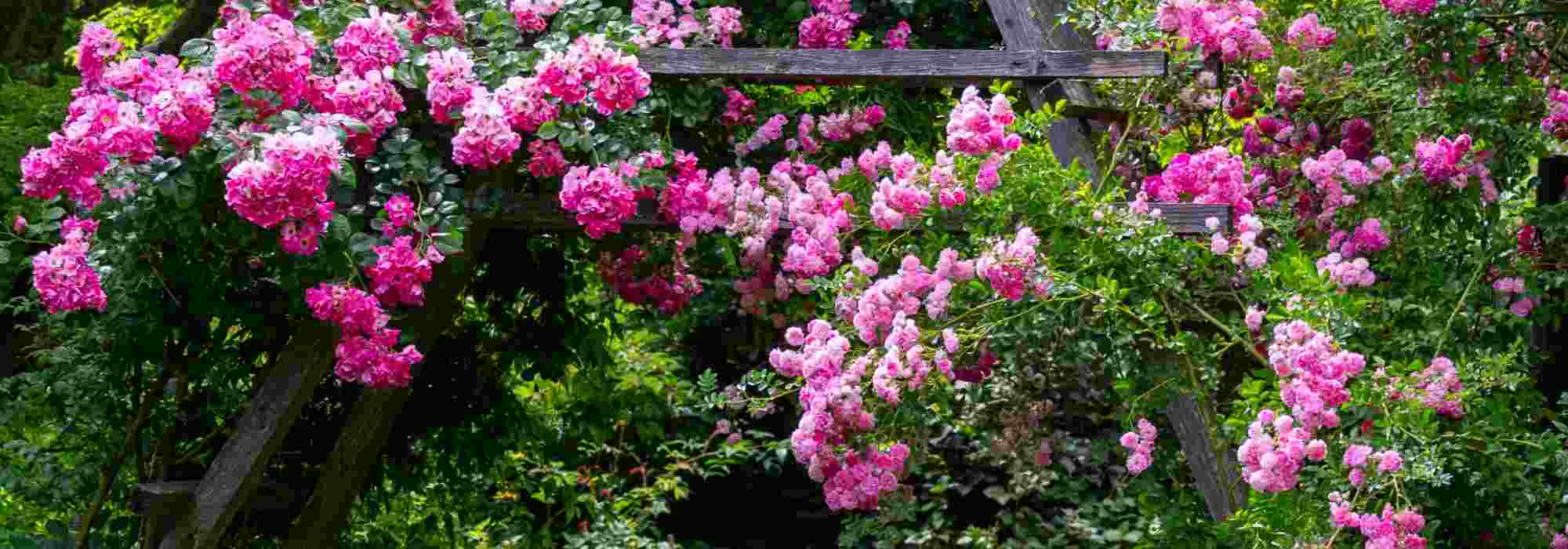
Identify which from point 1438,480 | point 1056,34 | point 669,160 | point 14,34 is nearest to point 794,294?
point 669,160

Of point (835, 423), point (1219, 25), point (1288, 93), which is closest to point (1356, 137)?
point (1288, 93)

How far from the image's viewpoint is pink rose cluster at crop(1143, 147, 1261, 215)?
128 inches

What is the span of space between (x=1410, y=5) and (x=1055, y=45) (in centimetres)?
88

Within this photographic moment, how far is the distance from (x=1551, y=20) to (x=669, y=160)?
7.05 ft

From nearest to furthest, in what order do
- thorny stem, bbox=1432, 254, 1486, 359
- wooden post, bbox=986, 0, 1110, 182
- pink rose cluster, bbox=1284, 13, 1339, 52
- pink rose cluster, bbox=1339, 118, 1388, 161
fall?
wooden post, bbox=986, 0, 1110, 182, thorny stem, bbox=1432, 254, 1486, 359, pink rose cluster, bbox=1284, 13, 1339, 52, pink rose cluster, bbox=1339, 118, 1388, 161

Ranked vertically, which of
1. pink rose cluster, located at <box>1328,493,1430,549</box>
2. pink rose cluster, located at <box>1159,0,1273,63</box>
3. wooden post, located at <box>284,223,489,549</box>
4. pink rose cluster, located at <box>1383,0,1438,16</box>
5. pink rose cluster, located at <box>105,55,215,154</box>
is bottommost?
wooden post, located at <box>284,223,489,549</box>

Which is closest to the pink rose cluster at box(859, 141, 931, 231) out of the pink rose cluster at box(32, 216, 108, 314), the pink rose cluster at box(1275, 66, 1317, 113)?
the pink rose cluster at box(1275, 66, 1317, 113)

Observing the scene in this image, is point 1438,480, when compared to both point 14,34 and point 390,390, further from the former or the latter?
point 14,34

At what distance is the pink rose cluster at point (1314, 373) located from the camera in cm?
284

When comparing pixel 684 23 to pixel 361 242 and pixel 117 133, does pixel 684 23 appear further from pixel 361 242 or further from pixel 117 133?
pixel 117 133

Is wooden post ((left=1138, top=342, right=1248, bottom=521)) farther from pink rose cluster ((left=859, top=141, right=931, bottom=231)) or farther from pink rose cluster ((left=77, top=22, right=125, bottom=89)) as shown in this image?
pink rose cluster ((left=77, top=22, right=125, bottom=89))

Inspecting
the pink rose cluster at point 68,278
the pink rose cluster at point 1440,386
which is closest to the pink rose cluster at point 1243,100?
the pink rose cluster at point 1440,386

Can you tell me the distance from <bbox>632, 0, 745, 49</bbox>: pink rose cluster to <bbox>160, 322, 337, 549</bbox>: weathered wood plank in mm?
960

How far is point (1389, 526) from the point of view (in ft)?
9.21
